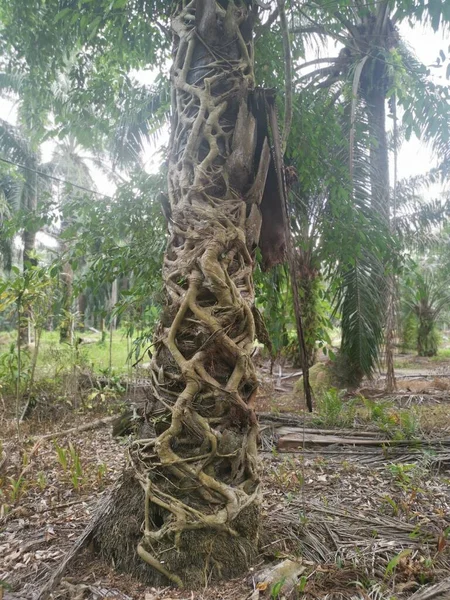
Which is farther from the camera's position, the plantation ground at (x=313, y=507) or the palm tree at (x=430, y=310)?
the palm tree at (x=430, y=310)

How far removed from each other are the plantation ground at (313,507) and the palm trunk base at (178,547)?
0.13ft

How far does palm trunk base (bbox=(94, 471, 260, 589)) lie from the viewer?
158 cm

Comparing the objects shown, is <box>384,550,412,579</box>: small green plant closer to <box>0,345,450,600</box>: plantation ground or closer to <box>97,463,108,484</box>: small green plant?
<box>0,345,450,600</box>: plantation ground

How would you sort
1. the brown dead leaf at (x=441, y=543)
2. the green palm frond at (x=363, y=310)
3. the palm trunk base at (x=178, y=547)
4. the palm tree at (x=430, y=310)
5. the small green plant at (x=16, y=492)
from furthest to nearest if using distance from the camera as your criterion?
the palm tree at (x=430, y=310) → the green palm frond at (x=363, y=310) → the small green plant at (x=16, y=492) → the brown dead leaf at (x=441, y=543) → the palm trunk base at (x=178, y=547)

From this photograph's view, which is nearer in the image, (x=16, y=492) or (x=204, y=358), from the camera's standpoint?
(x=204, y=358)

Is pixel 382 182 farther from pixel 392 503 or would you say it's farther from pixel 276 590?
pixel 276 590

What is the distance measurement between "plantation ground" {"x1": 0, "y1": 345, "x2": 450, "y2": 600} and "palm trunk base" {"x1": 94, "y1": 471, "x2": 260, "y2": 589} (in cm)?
4

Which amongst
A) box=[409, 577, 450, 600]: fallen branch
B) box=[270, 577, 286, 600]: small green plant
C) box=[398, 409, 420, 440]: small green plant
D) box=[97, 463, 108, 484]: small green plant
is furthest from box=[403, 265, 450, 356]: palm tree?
box=[270, 577, 286, 600]: small green plant

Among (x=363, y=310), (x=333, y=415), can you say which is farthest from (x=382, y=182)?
(x=333, y=415)

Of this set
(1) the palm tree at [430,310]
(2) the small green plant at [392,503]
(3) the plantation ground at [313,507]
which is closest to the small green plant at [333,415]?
(3) the plantation ground at [313,507]

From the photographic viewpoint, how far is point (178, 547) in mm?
1585

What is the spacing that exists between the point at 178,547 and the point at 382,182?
560 cm

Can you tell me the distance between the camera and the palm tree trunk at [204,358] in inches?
63.7

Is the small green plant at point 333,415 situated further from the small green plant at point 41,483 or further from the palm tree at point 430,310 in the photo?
the palm tree at point 430,310
